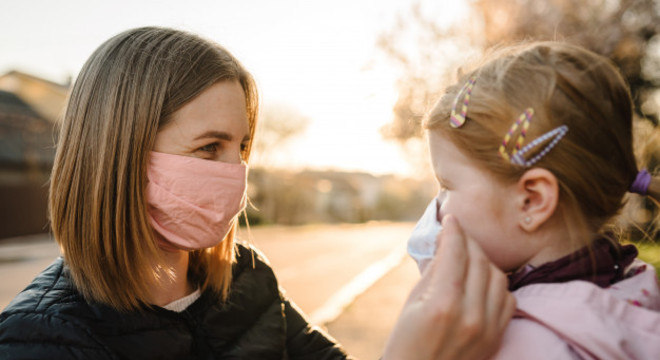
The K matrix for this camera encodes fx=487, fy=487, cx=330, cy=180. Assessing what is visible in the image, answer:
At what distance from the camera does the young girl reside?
1.19m

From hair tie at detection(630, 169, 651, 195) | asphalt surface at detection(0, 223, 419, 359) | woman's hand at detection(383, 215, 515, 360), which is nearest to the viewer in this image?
woman's hand at detection(383, 215, 515, 360)

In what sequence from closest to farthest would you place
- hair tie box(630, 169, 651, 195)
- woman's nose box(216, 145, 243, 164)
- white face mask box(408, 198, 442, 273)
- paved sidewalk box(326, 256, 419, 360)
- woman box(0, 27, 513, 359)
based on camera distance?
hair tie box(630, 169, 651, 195), white face mask box(408, 198, 442, 273), woman box(0, 27, 513, 359), woman's nose box(216, 145, 243, 164), paved sidewalk box(326, 256, 419, 360)

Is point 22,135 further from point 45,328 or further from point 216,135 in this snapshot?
point 45,328

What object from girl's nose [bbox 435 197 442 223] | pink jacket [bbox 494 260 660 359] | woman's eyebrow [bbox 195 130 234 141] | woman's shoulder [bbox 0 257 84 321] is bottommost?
woman's shoulder [bbox 0 257 84 321]

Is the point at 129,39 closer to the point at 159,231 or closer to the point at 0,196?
the point at 159,231

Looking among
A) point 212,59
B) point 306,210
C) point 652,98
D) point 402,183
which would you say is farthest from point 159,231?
point 402,183

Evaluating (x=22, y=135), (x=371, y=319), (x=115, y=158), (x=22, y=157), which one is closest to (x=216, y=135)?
(x=115, y=158)

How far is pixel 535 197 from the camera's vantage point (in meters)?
1.29

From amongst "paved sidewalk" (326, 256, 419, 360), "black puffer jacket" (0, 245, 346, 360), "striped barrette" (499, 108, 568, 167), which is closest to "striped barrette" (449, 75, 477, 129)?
"striped barrette" (499, 108, 568, 167)

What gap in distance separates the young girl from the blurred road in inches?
179

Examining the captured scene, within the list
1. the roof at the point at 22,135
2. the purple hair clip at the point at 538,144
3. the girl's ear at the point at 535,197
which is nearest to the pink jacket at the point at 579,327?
the girl's ear at the point at 535,197

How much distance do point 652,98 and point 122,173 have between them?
10315 mm

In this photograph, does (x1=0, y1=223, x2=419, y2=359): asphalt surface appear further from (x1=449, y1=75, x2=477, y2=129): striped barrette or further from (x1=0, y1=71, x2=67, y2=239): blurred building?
(x1=449, y1=75, x2=477, y2=129): striped barrette

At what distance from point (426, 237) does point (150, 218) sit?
105 cm
